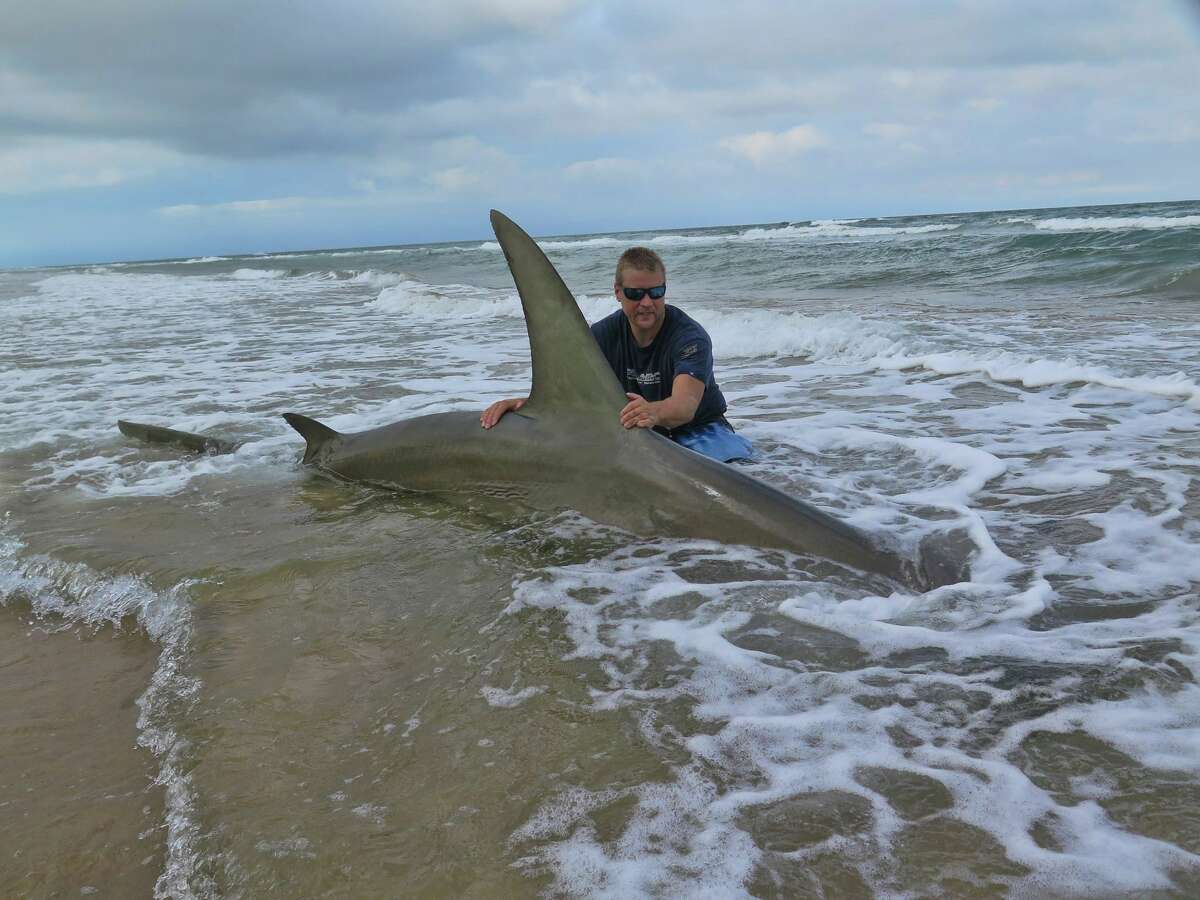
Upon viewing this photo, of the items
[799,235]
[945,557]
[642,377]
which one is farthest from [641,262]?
[799,235]

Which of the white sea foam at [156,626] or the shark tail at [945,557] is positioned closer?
the white sea foam at [156,626]

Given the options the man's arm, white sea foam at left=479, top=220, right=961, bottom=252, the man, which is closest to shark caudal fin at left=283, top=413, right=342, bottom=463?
the man

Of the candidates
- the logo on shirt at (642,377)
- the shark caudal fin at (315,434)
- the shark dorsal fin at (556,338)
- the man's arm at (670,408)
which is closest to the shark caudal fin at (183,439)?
the shark caudal fin at (315,434)

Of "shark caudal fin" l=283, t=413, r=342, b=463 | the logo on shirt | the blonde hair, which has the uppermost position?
the blonde hair

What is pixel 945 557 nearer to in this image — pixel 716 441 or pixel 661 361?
pixel 716 441

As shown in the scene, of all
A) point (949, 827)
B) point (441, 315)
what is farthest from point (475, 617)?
point (441, 315)

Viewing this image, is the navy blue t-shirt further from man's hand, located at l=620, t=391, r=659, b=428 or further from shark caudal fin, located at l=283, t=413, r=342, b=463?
shark caudal fin, located at l=283, t=413, r=342, b=463

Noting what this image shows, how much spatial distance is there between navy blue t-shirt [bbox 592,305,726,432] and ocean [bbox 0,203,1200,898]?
1.75ft

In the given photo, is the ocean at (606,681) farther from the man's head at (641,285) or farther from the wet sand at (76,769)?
the man's head at (641,285)

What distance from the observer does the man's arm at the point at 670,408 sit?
329 cm

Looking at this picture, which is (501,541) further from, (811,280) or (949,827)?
(811,280)

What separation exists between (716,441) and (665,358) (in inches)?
20.2

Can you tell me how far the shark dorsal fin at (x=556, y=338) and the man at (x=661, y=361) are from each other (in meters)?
0.26

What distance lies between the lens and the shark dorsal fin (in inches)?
124
